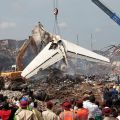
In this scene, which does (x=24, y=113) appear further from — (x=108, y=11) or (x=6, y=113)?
(x=108, y=11)

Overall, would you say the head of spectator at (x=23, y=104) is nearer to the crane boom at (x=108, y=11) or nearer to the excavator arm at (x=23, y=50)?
the excavator arm at (x=23, y=50)

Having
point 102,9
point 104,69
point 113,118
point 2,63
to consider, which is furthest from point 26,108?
point 104,69

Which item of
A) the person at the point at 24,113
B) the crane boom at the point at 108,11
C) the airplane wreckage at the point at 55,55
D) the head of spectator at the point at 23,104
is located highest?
the crane boom at the point at 108,11

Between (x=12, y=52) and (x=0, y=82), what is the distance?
79.3m

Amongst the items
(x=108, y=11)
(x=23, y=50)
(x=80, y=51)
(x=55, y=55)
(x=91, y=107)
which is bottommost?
(x=91, y=107)

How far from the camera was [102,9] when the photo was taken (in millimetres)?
59406

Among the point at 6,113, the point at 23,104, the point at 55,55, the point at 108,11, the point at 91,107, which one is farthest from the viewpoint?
the point at 108,11

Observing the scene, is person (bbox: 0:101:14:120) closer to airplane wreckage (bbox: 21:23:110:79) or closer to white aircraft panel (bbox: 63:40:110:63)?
airplane wreckage (bbox: 21:23:110:79)

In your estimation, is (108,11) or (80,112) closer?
(80,112)

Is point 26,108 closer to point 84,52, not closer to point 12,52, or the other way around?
point 84,52

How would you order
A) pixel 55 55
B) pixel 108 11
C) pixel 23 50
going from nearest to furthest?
pixel 55 55 < pixel 23 50 < pixel 108 11

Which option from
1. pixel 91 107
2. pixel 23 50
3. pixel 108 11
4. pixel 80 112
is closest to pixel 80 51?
pixel 23 50

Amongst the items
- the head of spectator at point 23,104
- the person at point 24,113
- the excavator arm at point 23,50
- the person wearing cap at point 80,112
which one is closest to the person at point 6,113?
the person at point 24,113

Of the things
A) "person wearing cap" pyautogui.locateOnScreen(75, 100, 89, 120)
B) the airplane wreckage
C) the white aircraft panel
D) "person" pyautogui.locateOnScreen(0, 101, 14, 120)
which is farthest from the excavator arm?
→ "person" pyautogui.locateOnScreen(0, 101, 14, 120)
